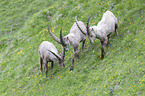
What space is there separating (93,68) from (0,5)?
83.3 ft

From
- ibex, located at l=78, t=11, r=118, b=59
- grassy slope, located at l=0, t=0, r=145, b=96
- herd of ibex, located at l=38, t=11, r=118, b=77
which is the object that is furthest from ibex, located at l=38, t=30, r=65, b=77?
ibex, located at l=78, t=11, r=118, b=59

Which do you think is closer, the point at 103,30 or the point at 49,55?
the point at 103,30

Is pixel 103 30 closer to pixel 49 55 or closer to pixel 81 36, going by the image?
pixel 81 36

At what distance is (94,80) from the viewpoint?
11.5 m

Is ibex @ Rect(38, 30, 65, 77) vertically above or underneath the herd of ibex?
underneath

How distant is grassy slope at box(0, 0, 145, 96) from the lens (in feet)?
34.4

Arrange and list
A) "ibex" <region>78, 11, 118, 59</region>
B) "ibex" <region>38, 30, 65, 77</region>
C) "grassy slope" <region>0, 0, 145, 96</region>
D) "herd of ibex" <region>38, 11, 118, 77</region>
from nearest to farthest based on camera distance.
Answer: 1. "grassy slope" <region>0, 0, 145, 96</region>
2. "ibex" <region>78, 11, 118, 59</region>
3. "herd of ibex" <region>38, 11, 118, 77</region>
4. "ibex" <region>38, 30, 65, 77</region>

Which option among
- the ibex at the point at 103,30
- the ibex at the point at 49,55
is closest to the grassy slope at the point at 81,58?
the ibex at the point at 103,30

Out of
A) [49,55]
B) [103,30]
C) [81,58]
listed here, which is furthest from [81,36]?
[49,55]

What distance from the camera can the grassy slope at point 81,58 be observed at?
1048 centimetres

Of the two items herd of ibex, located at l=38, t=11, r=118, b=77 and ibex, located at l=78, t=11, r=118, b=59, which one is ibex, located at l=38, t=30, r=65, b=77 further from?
ibex, located at l=78, t=11, r=118, b=59

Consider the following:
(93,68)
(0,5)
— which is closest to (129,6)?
(93,68)

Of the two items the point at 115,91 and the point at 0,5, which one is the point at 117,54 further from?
the point at 0,5

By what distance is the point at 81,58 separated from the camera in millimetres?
14281
